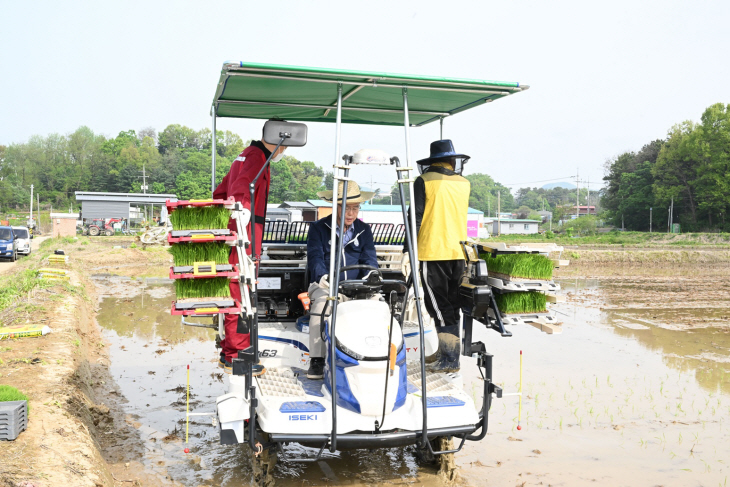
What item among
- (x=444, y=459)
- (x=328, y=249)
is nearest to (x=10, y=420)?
(x=328, y=249)

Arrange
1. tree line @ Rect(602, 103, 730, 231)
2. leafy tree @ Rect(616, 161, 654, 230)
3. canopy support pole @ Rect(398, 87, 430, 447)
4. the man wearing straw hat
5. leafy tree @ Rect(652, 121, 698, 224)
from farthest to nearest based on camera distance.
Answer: leafy tree @ Rect(616, 161, 654, 230), leafy tree @ Rect(652, 121, 698, 224), tree line @ Rect(602, 103, 730, 231), the man wearing straw hat, canopy support pole @ Rect(398, 87, 430, 447)

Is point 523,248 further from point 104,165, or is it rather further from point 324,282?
point 104,165

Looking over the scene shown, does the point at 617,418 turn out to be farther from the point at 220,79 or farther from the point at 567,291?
the point at 567,291

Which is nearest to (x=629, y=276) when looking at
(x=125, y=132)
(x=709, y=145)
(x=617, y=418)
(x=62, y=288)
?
(x=617, y=418)

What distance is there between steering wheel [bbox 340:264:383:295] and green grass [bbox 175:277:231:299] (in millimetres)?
904

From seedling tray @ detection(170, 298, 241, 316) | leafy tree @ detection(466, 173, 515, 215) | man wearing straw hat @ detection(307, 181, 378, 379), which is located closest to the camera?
seedling tray @ detection(170, 298, 241, 316)

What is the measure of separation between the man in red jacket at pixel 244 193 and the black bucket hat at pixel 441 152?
1323 mm

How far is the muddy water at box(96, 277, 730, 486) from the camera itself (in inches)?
206

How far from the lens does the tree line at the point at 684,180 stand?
54812 mm

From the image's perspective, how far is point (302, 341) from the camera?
536cm

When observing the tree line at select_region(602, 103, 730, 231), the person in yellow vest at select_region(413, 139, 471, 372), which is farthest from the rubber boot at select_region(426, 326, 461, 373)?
the tree line at select_region(602, 103, 730, 231)

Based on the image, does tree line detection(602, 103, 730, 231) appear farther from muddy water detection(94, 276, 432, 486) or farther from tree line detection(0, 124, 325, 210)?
muddy water detection(94, 276, 432, 486)

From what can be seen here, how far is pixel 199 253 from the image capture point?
447cm

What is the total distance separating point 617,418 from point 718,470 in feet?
4.89
